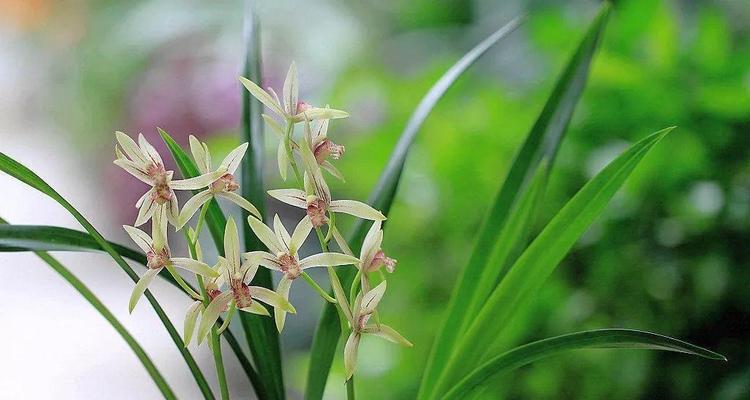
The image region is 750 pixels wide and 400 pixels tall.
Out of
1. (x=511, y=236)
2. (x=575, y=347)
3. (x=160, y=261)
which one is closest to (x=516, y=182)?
(x=511, y=236)

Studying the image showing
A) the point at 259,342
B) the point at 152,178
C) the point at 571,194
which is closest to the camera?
the point at 152,178

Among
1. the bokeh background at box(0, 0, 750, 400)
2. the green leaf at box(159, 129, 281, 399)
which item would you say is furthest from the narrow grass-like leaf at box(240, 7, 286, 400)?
the bokeh background at box(0, 0, 750, 400)

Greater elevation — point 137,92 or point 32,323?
point 137,92

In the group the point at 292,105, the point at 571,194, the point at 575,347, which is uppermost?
the point at 571,194

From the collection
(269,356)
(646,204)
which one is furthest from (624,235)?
(269,356)

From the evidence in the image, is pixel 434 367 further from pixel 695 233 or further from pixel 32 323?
pixel 32 323

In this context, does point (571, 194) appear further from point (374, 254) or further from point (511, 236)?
point (374, 254)

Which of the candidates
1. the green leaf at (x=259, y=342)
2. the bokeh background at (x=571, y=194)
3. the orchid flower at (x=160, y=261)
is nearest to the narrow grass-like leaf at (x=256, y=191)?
the green leaf at (x=259, y=342)
